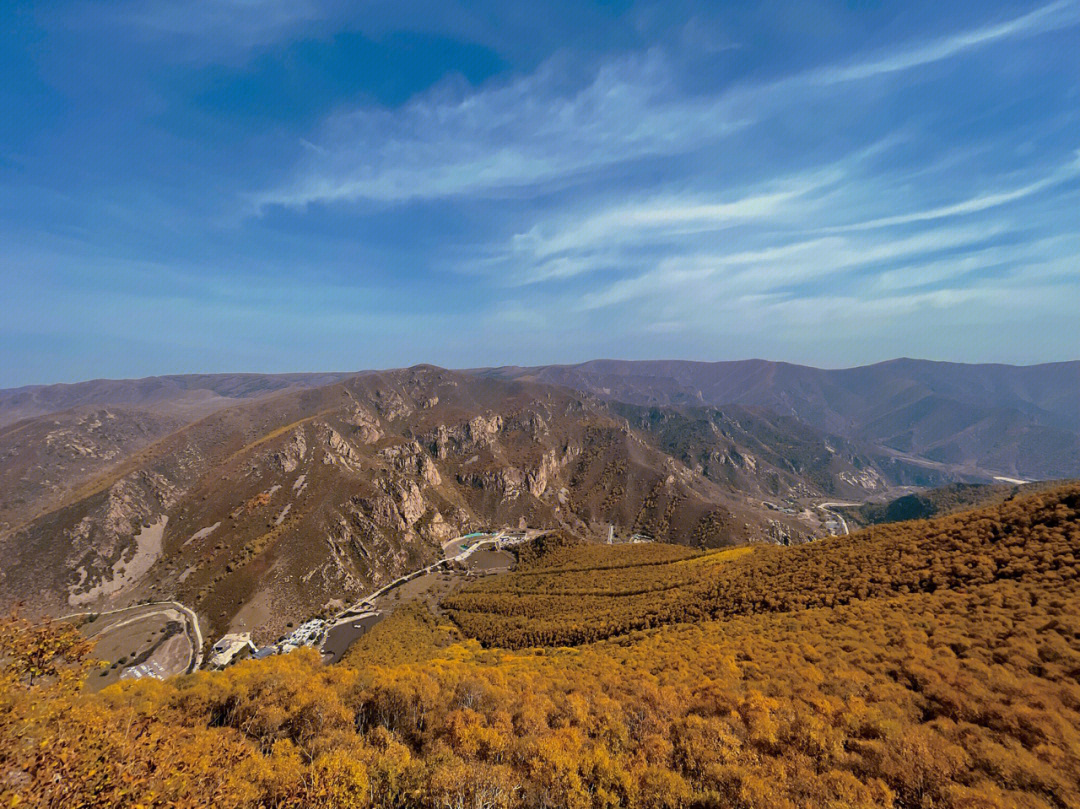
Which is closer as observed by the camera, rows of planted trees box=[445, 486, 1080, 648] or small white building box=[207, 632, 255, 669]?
rows of planted trees box=[445, 486, 1080, 648]

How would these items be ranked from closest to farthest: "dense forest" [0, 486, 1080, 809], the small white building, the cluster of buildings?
1. "dense forest" [0, 486, 1080, 809]
2. the small white building
3. the cluster of buildings

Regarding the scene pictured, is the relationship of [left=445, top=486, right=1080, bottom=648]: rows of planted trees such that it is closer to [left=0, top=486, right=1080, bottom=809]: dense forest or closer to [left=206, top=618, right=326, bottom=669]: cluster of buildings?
[left=0, top=486, right=1080, bottom=809]: dense forest

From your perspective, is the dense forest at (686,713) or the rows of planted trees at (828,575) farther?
the rows of planted trees at (828,575)

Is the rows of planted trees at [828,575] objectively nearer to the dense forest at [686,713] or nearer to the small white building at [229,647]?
the dense forest at [686,713]

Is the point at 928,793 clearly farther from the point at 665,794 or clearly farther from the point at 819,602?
the point at 819,602

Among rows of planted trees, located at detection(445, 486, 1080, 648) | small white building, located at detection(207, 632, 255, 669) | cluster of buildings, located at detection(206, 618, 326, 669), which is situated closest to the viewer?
rows of planted trees, located at detection(445, 486, 1080, 648)

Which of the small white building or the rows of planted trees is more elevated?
the rows of planted trees

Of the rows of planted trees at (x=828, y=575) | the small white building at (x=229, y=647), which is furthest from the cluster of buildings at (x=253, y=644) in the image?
the rows of planted trees at (x=828, y=575)

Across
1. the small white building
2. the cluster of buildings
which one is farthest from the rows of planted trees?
the small white building

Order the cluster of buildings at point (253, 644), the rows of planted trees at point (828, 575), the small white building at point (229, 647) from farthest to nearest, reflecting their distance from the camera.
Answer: the cluster of buildings at point (253, 644), the small white building at point (229, 647), the rows of planted trees at point (828, 575)
